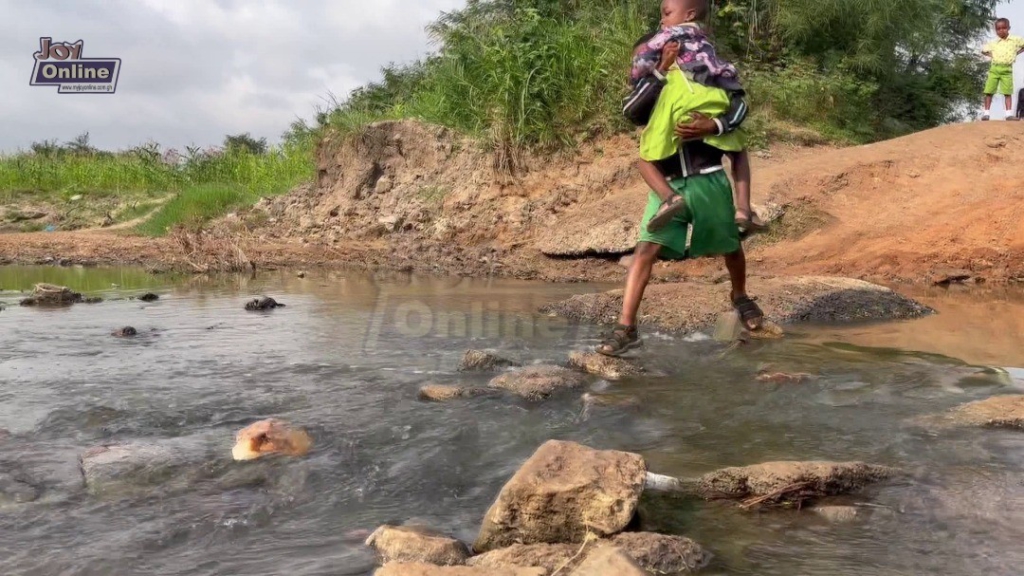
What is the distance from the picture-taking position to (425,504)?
7.19ft

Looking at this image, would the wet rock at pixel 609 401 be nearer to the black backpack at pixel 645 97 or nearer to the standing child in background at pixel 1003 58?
the black backpack at pixel 645 97

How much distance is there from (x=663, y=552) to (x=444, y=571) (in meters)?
0.46

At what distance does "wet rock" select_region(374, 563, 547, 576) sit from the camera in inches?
64.0

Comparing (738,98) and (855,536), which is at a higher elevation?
(738,98)

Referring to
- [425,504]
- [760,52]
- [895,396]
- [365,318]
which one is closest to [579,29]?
[760,52]

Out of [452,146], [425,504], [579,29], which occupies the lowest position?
[425,504]

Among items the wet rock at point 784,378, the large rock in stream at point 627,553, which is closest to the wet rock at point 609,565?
the large rock in stream at point 627,553

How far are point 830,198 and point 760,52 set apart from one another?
14.5ft

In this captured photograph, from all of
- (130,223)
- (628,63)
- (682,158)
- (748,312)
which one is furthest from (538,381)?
(130,223)

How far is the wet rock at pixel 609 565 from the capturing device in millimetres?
1563

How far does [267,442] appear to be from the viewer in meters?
2.57

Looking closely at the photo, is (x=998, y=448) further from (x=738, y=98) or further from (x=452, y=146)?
(x=452, y=146)

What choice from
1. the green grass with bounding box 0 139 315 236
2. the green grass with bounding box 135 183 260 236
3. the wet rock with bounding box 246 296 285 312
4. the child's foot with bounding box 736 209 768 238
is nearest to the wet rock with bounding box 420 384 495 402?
the child's foot with bounding box 736 209 768 238

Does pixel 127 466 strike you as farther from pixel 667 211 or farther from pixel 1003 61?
pixel 1003 61
